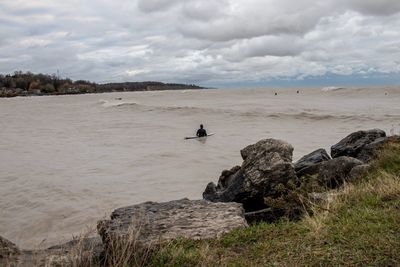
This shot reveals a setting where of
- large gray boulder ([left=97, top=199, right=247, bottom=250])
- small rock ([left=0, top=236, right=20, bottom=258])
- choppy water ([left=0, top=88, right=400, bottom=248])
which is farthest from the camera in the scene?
choppy water ([left=0, top=88, right=400, bottom=248])

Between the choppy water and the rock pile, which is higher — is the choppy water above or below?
below


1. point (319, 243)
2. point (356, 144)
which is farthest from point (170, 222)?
point (356, 144)

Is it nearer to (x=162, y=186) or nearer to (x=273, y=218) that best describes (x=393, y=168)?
(x=273, y=218)

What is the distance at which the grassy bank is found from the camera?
174 inches

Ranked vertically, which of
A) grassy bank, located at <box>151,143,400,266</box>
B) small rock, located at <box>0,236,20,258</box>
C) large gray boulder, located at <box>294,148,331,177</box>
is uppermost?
grassy bank, located at <box>151,143,400,266</box>

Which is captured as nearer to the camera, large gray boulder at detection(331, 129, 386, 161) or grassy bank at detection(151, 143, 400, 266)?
grassy bank at detection(151, 143, 400, 266)

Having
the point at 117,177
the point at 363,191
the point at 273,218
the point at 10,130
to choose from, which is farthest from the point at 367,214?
the point at 10,130

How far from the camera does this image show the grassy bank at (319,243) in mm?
4418

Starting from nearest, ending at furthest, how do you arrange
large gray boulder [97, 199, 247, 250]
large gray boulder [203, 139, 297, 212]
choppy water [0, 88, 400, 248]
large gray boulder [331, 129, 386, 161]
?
1. large gray boulder [97, 199, 247, 250]
2. large gray boulder [203, 139, 297, 212]
3. choppy water [0, 88, 400, 248]
4. large gray boulder [331, 129, 386, 161]

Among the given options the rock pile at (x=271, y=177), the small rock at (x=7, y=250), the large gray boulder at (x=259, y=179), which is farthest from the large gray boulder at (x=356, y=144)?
the small rock at (x=7, y=250)

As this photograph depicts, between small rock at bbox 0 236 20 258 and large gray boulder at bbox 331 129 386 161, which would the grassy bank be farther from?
large gray boulder at bbox 331 129 386 161

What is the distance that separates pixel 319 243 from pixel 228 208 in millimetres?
2007

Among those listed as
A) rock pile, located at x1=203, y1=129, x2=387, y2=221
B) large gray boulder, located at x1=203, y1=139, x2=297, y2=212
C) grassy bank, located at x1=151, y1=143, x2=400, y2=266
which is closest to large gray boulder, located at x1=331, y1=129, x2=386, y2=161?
rock pile, located at x1=203, y1=129, x2=387, y2=221

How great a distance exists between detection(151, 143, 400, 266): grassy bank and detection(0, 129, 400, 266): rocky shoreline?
1.30 ft
